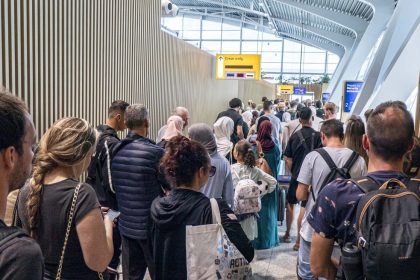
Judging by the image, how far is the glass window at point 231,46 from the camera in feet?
119

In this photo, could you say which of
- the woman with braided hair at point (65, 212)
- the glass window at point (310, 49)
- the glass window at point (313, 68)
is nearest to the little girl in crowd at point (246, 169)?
the woman with braided hair at point (65, 212)

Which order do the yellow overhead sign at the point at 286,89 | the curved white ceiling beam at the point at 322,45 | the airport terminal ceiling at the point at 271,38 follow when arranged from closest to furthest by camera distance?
the yellow overhead sign at the point at 286,89 → the airport terminal ceiling at the point at 271,38 → the curved white ceiling beam at the point at 322,45

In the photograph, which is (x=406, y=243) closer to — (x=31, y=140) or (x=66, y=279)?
(x=31, y=140)

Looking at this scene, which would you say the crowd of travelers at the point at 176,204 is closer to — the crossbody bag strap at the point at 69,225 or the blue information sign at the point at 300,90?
the crossbody bag strap at the point at 69,225

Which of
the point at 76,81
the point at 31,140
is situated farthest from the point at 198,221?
the point at 76,81

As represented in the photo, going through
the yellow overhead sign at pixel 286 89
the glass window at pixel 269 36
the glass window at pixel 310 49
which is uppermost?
the glass window at pixel 269 36

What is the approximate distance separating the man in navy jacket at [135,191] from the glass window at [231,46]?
34.1 metres

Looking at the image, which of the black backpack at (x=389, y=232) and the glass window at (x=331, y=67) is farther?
the glass window at (x=331, y=67)

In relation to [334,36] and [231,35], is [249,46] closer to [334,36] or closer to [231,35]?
[231,35]

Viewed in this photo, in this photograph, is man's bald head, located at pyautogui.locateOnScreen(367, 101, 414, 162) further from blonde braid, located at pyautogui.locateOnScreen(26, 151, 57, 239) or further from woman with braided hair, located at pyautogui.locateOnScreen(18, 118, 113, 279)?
blonde braid, located at pyautogui.locateOnScreen(26, 151, 57, 239)

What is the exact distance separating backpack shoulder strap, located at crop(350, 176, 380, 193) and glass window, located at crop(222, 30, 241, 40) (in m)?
35.9

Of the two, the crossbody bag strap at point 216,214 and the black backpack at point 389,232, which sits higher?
the black backpack at point 389,232

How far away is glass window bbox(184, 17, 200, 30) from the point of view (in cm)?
3759

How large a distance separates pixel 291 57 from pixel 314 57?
2070 millimetres
